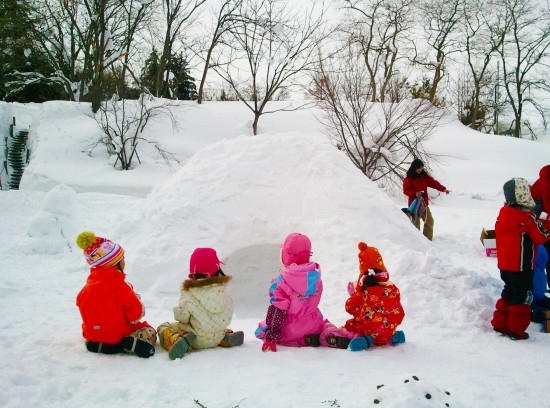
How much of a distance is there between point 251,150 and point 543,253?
13.3 ft

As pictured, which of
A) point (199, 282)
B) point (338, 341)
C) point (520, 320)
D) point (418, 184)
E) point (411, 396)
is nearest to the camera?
point (411, 396)

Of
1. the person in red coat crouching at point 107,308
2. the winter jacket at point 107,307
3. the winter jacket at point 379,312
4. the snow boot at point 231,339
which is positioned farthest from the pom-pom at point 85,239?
the winter jacket at point 379,312

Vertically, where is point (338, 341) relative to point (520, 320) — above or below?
below

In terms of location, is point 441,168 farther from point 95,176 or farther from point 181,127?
point 95,176

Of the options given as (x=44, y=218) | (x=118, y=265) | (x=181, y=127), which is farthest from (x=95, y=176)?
(x=118, y=265)

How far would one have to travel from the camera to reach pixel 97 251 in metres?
3.15

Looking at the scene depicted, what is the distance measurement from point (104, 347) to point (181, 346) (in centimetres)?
56

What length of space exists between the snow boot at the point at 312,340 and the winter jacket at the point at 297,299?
3 centimetres

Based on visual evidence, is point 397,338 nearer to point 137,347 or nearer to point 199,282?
point 199,282

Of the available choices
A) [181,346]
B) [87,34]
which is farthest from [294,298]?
[87,34]

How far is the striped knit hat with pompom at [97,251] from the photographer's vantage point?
3127 mm

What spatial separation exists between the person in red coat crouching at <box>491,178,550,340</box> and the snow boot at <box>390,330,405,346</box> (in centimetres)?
97

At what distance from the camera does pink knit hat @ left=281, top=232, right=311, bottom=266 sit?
3.43m

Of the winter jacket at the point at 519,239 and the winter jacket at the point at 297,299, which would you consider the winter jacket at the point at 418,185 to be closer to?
the winter jacket at the point at 519,239
